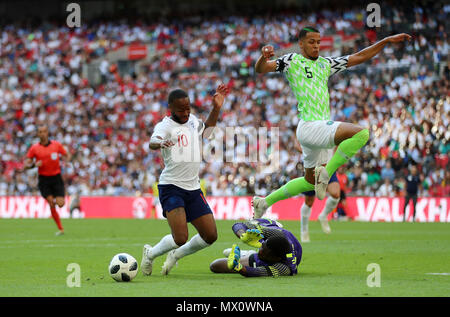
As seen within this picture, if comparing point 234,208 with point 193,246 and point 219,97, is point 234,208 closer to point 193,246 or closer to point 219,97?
point 193,246

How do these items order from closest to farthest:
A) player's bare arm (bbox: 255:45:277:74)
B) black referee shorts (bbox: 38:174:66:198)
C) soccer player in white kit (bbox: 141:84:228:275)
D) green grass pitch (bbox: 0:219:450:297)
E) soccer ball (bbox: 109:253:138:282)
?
green grass pitch (bbox: 0:219:450:297) → soccer ball (bbox: 109:253:138:282) → soccer player in white kit (bbox: 141:84:228:275) → player's bare arm (bbox: 255:45:277:74) → black referee shorts (bbox: 38:174:66:198)

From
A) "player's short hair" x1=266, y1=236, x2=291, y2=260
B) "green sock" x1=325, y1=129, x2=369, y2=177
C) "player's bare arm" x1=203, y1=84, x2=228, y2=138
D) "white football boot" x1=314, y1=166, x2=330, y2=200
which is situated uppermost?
"player's bare arm" x1=203, y1=84, x2=228, y2=138

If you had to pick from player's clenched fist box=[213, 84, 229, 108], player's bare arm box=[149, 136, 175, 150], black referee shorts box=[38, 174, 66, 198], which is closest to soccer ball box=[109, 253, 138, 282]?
player's bare arm box=[149, 136, 175, 150]

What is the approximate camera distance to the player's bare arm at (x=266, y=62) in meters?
10.4

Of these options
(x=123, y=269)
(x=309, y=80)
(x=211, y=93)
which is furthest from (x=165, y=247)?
(x=211, y=93)

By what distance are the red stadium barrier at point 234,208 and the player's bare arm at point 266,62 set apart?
41.3 feet

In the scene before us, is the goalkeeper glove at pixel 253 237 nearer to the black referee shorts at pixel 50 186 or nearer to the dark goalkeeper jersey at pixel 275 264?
the dark goalkeeper jersey at pixel 275 264

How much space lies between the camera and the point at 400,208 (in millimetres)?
27734

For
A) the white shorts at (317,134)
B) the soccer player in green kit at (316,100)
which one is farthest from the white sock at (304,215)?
the white shorts at (317,134)

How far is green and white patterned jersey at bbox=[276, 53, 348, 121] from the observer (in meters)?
11.5

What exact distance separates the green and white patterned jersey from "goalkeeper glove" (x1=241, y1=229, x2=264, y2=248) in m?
2.23

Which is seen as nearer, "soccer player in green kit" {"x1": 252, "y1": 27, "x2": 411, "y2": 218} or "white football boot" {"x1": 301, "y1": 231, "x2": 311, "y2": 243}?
"soccer player in green kit" {"x1": 252, "y1": 27, "x2": 411, "y2": 218}

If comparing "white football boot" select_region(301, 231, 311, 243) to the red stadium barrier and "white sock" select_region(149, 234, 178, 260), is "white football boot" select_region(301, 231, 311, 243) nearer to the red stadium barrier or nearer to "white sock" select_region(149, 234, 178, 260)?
"white sock" select_region(149, 234, 178, 260)
